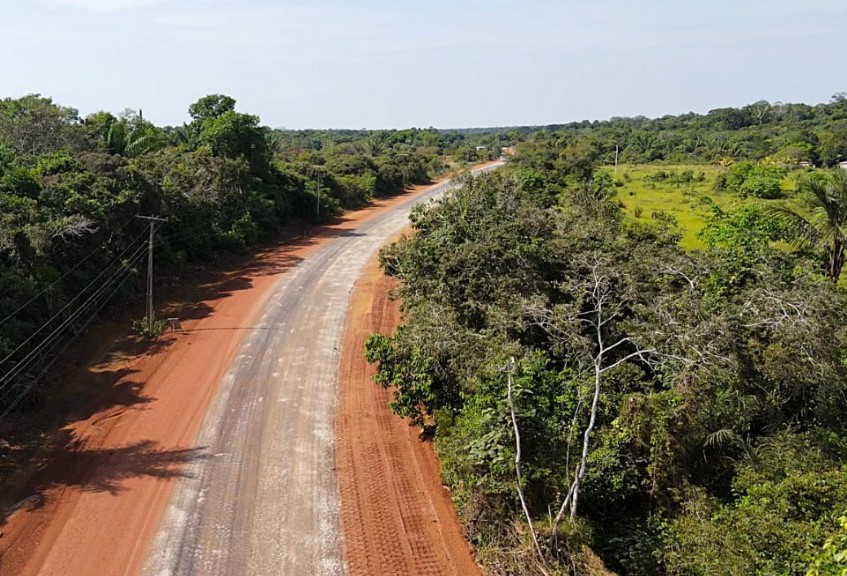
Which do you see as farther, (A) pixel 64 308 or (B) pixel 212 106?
(B) pixel 212 106

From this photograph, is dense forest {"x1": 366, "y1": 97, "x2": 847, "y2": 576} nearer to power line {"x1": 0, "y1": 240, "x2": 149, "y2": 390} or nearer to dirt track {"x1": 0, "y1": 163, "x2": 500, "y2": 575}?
dirt track {"x1": 0, "y1": 163, "x2": 500, "y2": 575}

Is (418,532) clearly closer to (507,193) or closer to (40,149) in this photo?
(507,193)

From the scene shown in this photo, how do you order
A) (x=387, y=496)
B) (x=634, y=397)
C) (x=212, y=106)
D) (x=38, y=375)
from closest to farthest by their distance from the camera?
(x=634, y=397), (x=387, y=496), (x=38, y=375), (x=212, y=106)

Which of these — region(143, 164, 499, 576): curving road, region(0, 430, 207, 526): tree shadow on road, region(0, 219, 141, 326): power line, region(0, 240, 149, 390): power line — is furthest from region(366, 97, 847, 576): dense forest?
region(0, 219, 141, 326): power line

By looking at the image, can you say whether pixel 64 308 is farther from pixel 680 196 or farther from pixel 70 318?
pixel 680 196

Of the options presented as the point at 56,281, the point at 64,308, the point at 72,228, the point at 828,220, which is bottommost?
the point at 64,308

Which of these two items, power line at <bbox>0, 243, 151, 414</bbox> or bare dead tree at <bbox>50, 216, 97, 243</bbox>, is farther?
bare dead tree at <bbox>50, 216, 97, 243</bbox>

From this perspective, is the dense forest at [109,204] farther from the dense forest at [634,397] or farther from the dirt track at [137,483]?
the dense forest at [634,397]

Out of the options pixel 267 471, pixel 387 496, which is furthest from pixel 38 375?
pixel 387 496
